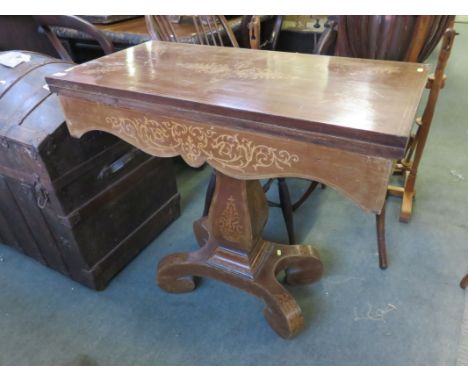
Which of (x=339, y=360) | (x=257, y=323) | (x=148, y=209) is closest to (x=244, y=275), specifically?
(x=257, y=323)

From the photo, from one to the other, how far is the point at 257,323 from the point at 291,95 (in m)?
0.83

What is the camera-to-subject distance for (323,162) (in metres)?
0.71

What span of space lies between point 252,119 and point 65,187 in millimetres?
722

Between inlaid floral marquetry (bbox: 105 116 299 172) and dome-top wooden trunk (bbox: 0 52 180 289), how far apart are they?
0.96 feet

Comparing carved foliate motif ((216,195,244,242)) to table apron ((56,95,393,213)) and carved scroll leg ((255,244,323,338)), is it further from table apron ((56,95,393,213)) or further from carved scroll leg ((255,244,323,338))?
table apron ((56,95,393,213))

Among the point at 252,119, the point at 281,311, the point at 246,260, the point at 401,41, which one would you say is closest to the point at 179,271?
the point at 246,260

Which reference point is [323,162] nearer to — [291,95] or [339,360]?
[291,95]

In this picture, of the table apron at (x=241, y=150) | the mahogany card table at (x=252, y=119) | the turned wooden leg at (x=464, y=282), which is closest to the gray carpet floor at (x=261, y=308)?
the turned wooden leg at (x=464, y=282)

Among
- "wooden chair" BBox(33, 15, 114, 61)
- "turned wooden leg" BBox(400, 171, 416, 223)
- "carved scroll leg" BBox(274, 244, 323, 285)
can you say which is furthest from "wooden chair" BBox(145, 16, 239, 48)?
"turned wooden leg" BBox(400, 171, 416, 223)

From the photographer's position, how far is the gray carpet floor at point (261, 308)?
116 centimetres

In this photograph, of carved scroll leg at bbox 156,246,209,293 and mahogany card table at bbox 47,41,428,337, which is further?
carved scroll leg at bbox 156,246,209,293

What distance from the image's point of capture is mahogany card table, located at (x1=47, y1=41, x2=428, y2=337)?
0.69m

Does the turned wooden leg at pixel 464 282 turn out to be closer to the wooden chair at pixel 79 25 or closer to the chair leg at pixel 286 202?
the chair leg at pixel 286 202

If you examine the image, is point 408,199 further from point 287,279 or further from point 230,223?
point 230,223
